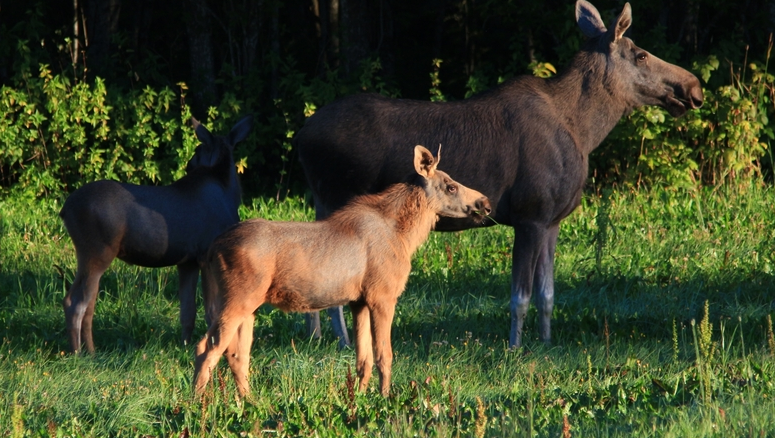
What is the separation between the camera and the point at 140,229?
7.02m

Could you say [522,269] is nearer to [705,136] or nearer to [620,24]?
[620,24]

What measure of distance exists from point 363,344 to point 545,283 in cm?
214

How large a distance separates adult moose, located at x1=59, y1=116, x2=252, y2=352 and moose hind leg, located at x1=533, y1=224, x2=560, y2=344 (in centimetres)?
234

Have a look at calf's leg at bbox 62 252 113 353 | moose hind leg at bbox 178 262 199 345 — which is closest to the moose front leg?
moose hind leg at bbox 178 262 199 345

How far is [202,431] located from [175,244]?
255 centimetres

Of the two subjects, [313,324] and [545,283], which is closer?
[313,324]

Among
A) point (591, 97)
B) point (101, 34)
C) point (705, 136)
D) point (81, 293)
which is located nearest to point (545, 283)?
point (591, 97)

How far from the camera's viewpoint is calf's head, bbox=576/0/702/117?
7.79 m

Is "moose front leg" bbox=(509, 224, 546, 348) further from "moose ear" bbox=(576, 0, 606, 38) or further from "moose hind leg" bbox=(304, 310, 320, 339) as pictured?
"moose ear" bbox=(576, 0, 606, 38)

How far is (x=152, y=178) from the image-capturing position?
41.5 feet

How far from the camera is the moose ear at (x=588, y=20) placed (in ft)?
26.5

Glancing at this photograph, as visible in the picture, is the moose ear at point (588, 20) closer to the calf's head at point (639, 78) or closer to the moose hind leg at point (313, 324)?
the calf's head at point (639, 78)

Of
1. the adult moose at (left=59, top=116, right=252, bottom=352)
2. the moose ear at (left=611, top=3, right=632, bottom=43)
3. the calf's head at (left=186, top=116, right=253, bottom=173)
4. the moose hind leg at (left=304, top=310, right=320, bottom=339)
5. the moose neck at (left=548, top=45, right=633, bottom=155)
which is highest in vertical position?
the moose ear at (left=611, top=3, right=632, bottom=43)

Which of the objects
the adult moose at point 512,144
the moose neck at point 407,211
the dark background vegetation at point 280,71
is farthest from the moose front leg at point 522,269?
the dark background vegetation at point 280,71
